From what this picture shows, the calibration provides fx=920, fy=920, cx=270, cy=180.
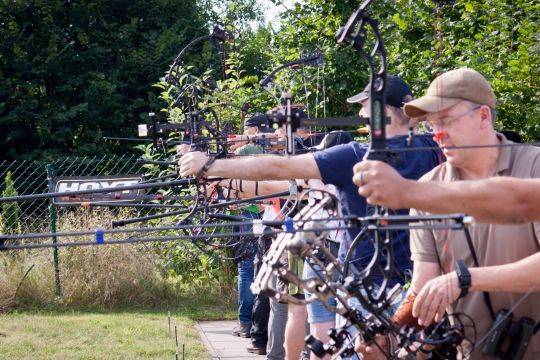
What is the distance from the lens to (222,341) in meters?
8.89

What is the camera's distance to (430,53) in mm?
7508

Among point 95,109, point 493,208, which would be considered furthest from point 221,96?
point 95,109

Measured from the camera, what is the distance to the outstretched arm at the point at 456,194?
2.88 metres

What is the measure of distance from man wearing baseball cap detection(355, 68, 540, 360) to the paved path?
471 cm

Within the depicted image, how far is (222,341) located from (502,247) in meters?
5.66

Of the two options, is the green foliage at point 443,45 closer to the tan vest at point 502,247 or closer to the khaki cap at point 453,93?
the khaki cap at point 453,93

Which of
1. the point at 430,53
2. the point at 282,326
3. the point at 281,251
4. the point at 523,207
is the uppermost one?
the point at 430,53

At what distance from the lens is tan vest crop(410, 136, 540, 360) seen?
351 cm

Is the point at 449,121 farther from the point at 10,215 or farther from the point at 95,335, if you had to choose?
the point at 10,215

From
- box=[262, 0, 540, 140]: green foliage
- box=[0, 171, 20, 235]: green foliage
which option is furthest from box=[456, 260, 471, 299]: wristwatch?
box=[0, 171, 20, 235]: green foliage

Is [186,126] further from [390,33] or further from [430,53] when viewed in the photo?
[390,33]

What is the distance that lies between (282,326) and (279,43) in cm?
512

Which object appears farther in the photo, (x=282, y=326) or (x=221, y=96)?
(x=221, y=96)

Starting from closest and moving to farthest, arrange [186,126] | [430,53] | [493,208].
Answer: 1. [493,208]
2. [186,126]
3. [430,53]
